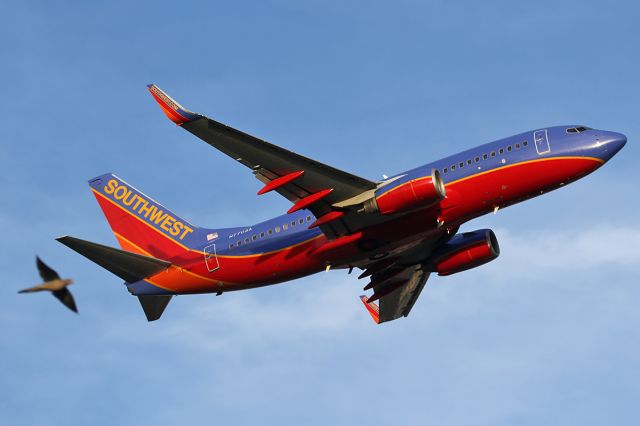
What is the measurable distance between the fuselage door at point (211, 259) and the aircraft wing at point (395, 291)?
10175 mm

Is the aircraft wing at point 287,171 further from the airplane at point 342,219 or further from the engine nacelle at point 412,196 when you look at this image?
the engine nacelle at point 412,196

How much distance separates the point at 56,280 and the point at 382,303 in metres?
33.7

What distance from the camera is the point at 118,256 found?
54719 millimetres

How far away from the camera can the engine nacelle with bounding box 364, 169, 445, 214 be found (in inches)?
1951

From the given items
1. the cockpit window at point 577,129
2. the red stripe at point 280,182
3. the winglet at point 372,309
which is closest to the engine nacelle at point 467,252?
the winglet at point 372,309

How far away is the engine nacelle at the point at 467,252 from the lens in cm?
5800

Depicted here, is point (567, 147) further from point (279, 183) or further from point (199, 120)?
point (199, 120)

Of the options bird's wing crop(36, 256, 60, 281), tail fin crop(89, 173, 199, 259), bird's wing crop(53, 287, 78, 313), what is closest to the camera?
bird's wing crop(36, 256, 60, 281)

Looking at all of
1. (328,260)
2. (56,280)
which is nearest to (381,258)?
(328,260)

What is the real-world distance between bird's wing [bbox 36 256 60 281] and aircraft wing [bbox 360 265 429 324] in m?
30.4

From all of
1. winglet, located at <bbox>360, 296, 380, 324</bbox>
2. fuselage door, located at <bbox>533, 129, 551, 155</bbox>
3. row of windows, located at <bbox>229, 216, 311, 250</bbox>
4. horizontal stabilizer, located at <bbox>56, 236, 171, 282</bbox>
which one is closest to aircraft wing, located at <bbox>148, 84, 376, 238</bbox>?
row of windows, located at <bbox>229, 216, 311, 250</bbox>

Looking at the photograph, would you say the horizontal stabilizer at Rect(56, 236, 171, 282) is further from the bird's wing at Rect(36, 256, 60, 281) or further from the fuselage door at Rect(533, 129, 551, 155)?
the fuselage door at Rect(533, 129, 551, 155)

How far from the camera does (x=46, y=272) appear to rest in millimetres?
32125

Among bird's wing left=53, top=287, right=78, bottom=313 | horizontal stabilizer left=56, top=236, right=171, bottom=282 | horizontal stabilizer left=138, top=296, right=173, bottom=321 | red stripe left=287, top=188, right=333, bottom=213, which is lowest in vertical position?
bird's wing left=53, top=287, right=78, bottom=313
